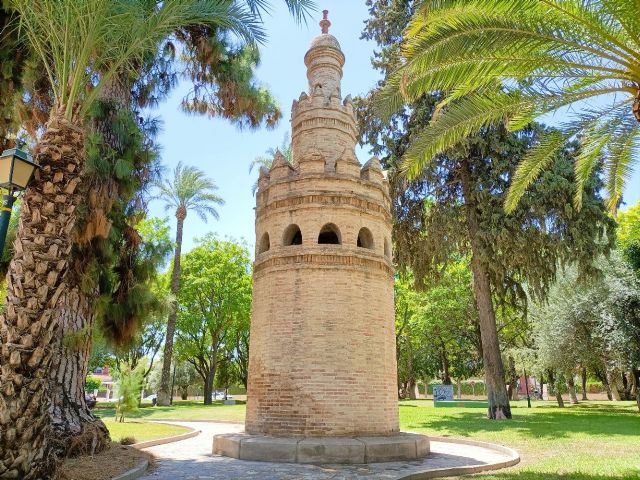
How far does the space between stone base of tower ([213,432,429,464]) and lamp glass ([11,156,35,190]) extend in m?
6.32

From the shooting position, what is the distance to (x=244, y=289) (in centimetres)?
3616

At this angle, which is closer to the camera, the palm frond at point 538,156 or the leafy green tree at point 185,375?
the palm frond at point 538,156

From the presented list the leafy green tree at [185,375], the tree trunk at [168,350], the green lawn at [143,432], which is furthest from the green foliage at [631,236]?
the leafy green tree at [185,375]

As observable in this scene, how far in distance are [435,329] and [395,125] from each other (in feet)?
73.5

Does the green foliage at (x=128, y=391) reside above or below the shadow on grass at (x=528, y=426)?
above

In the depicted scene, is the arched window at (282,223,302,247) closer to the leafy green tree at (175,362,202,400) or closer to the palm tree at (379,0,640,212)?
the palm tree at (379,0,640,212)

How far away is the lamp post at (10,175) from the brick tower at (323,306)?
19.9 ft

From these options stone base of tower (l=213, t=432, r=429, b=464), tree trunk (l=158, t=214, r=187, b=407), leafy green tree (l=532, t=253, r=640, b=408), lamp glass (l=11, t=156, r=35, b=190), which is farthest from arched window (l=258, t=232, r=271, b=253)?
tree trunk (l=158, t=214, r=187, b=407)

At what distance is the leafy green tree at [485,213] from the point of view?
18.1 meters

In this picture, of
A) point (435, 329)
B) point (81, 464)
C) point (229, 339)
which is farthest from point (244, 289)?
point (81, 464)

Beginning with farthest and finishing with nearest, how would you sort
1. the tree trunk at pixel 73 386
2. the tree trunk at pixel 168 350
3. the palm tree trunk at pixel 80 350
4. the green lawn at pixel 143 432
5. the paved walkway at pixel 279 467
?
1. the tree trunk at pixel 168 350
2. the green lawn at pixel 143 432
3. the palm tree trunk at pixel 80 350
4. the tree trunk at pixel 73 386
5. the paved walkway at pixel 279 467

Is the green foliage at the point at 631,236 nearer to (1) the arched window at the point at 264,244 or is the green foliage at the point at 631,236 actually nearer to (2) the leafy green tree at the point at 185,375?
(1) the arched window at the point at 264,244

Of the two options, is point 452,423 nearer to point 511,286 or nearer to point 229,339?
point 511,286

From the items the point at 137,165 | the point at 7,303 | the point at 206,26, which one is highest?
the point at 206,26
